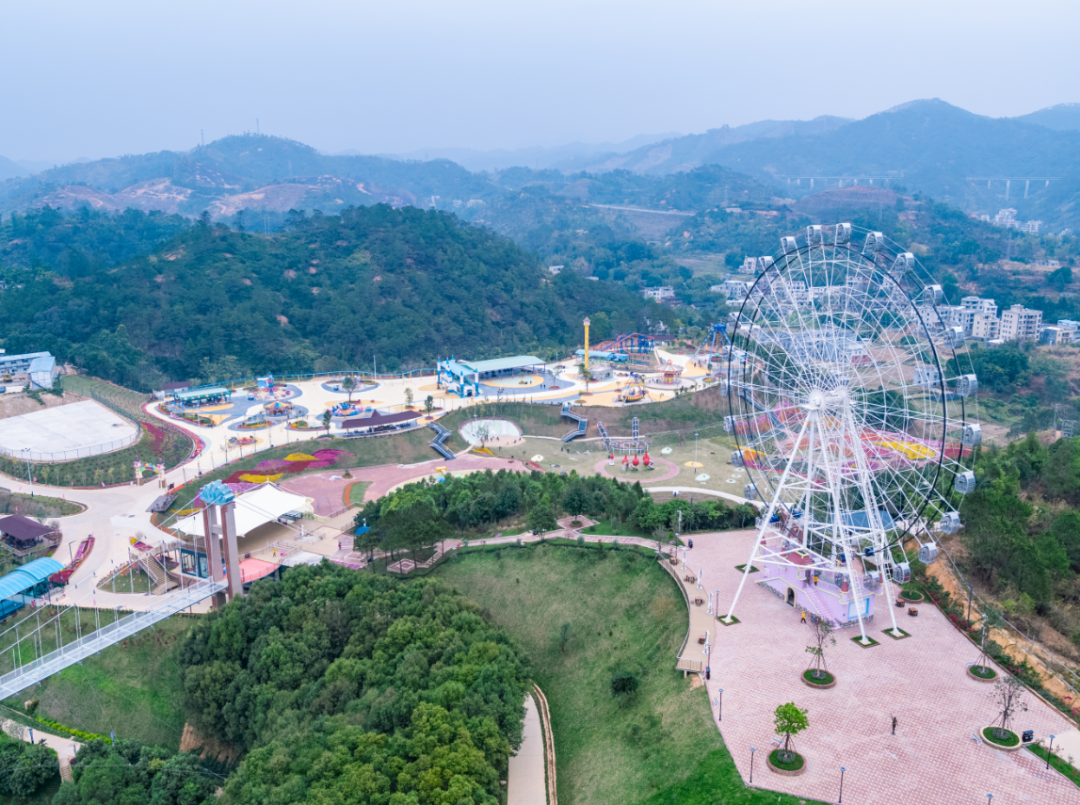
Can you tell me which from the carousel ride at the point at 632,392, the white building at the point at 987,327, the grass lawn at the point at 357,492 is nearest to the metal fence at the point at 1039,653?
the grass lawn at the point at 357,492

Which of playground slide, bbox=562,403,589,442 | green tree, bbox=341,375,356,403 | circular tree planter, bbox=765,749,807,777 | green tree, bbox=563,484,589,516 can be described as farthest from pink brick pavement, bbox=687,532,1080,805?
green tree, bbox=341,375,356,403

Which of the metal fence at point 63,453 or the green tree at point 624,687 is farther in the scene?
the metal fence at point 63,453

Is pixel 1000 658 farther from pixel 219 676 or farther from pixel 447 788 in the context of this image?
pixel 219 676

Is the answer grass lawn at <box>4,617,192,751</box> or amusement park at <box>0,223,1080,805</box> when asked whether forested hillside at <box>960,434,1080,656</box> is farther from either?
grass lawn at <box>4,617,192,751</box>

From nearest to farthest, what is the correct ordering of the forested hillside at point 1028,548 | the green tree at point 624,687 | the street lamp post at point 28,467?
the green tree at point 624,687 → the forested hillside at point 1028,548 → the street lamp post at point 28,467

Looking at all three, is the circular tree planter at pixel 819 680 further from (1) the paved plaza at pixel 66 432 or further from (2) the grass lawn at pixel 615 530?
(1) the paved plaza at pixel 66 432

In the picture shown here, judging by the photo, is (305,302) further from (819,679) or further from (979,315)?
(979,315)
